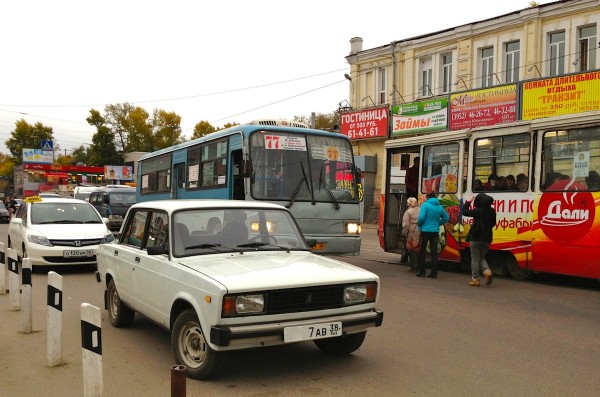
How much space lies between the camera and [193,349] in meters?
4.80

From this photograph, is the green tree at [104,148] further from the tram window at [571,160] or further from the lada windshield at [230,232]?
the lada windshield at [230,232]

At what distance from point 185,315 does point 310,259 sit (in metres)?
1.36

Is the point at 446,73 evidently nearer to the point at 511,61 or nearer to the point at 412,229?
the point at 511,61

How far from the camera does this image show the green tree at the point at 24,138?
92875 mm

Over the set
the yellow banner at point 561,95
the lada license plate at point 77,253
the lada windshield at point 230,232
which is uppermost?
the yellow banner at point 561,95

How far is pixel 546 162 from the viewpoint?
1026 centimetres

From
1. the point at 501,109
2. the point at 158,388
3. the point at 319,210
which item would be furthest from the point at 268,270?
the point at 501,109

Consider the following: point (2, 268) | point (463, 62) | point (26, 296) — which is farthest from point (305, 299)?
point (463, 62)

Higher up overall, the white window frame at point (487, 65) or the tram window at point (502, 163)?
the white window frame at point (487, 65)

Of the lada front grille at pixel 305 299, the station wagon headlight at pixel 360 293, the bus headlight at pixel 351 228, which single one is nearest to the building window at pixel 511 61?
the bus headlight at pixel 351 228

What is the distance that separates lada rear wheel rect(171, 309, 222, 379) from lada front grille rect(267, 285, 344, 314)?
0.64m

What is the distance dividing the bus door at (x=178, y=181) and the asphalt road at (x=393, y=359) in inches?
252

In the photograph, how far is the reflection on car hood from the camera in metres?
11.4

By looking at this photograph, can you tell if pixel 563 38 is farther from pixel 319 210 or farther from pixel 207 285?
pixel 207 285
